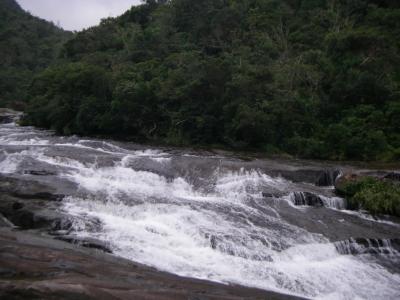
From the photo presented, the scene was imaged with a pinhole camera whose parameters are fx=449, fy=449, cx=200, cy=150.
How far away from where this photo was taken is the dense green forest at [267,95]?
28.0m

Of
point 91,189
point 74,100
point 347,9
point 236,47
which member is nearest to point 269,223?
point 91,189

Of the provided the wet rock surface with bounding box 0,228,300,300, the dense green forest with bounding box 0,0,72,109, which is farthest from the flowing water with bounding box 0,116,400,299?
the dense green forest with bounding box 0,0,72,109

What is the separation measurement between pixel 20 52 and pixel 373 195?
211 feet

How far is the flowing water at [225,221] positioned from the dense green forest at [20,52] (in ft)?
118

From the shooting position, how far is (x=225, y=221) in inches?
552

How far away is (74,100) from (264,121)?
49.3 feet

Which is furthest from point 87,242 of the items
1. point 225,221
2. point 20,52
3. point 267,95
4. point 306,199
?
point 20,52

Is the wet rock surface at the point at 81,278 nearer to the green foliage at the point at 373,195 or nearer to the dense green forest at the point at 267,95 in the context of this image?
the green foliage at the point at 373,195

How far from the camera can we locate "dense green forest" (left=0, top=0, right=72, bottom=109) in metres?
54.3

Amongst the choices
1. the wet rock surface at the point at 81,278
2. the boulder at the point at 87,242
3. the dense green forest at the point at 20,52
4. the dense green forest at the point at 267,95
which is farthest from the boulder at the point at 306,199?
the dense green forest at the point at 20,52

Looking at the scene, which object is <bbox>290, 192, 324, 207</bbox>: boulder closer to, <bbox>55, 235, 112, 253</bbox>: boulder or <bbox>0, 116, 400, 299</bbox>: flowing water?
Result: <bbox>0, 116, 400, 299</bbox>: flowing water

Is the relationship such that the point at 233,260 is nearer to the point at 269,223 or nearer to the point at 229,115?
the point at 269,223

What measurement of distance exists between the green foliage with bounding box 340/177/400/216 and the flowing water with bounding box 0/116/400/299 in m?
0.69

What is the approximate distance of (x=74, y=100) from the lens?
34094 millimetres
